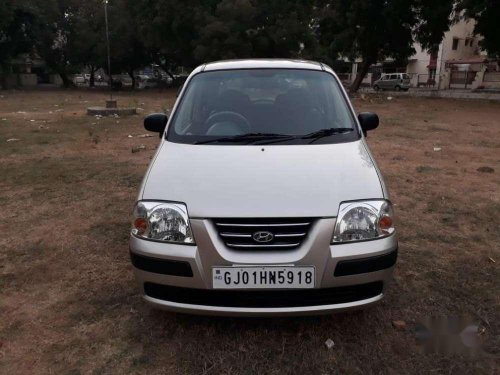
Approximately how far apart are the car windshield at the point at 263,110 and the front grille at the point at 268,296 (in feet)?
3.70

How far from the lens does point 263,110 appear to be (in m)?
3.58

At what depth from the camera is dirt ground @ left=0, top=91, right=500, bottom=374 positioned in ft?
8.48

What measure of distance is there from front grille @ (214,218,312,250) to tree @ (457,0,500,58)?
18219 millimetres

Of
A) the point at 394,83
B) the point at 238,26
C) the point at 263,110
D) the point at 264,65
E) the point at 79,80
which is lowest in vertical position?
the point at 79,80

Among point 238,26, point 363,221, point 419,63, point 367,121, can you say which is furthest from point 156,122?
point 419,63

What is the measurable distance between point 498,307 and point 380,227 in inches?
50.0

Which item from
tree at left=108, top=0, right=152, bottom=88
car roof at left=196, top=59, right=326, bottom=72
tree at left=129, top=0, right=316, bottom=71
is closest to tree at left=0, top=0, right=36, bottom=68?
tree at left=108, top=0, right=152, bottom=88

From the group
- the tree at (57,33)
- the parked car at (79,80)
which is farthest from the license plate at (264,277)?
the parked car at (79,80)

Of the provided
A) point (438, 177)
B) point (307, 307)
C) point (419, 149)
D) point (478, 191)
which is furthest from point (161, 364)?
point (419, 149)

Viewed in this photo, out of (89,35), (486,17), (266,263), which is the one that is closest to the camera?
(266,263)

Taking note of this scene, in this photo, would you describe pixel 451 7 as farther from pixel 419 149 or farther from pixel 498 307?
pixel 498 307

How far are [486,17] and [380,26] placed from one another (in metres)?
5.31

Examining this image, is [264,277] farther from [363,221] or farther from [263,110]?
[263,110]

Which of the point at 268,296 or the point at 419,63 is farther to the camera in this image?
the point at 419,63
